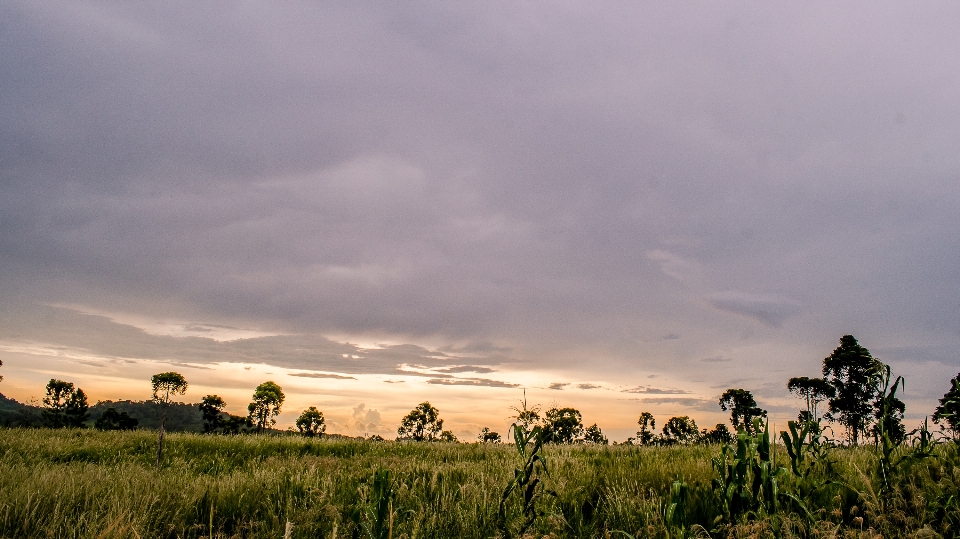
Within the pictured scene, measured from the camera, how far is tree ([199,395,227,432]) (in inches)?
1989

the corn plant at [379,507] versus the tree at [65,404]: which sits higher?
the corn plant at [379,507]

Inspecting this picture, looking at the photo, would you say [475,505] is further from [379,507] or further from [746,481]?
[746,481]

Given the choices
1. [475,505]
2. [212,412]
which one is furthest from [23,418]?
[475,505]

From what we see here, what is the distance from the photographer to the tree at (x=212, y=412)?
166 ft

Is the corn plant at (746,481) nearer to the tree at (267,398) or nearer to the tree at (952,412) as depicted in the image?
the tree at (952,412)

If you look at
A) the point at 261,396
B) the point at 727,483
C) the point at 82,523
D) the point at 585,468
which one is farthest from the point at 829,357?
the point at 261,396

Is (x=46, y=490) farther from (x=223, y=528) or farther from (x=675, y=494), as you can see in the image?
(x=675, y=494)

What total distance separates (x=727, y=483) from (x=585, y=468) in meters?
3.85

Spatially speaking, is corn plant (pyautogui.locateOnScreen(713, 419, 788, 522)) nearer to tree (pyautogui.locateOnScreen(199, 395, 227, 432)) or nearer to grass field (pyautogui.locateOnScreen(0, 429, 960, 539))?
grass field (pyautogui.locateOnScreen(0, 429, 960, 539))

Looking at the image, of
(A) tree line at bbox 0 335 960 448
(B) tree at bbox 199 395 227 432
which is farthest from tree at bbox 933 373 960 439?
(B) tree at bbox 199 395 227 432

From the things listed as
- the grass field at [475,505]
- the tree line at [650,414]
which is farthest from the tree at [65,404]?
the grass field at [475,505]

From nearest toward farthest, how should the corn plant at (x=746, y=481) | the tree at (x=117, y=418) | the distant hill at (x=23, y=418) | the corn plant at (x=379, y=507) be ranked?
the corn plant at (x=379, y=507) → the corn plant at (x=746, y=481) → the distant hill at (x=23, y=418) → the tree at (x=117, y=418)

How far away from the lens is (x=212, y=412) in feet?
175

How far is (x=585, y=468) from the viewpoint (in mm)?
7531
